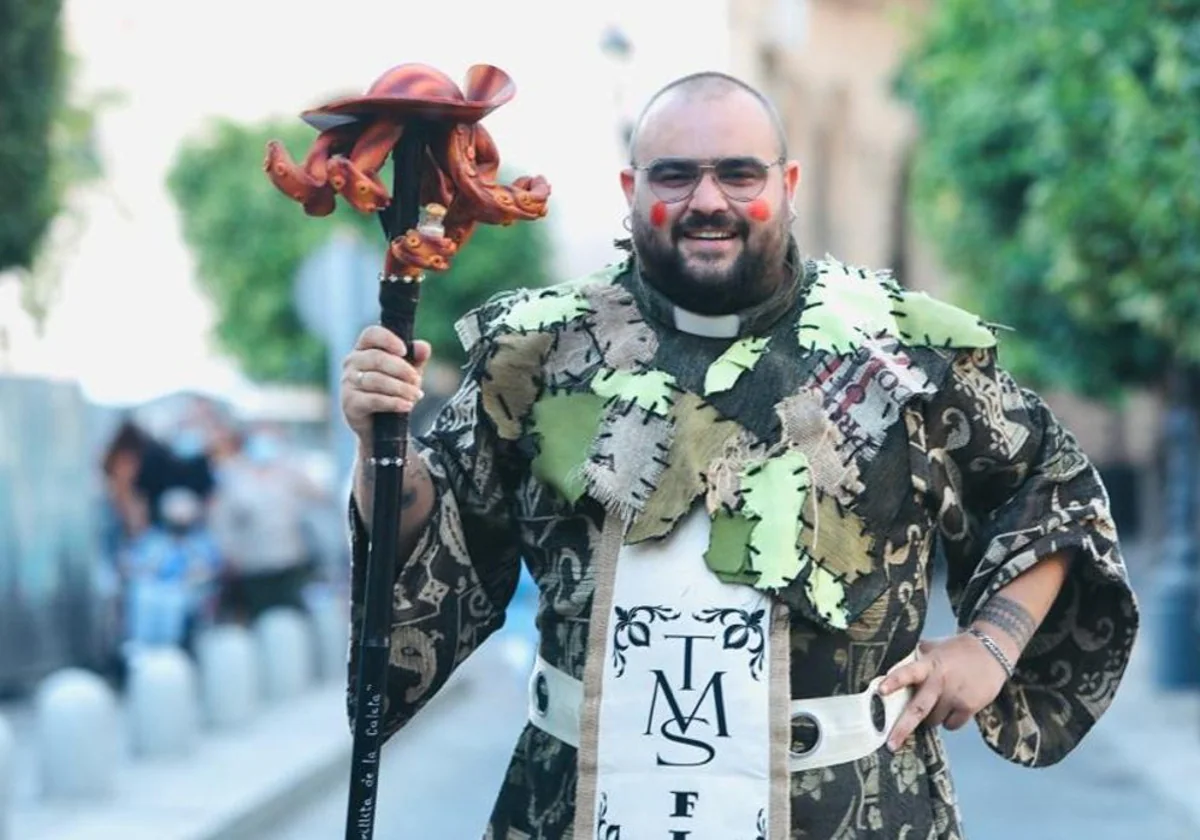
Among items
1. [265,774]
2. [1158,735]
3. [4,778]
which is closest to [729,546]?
[4,778]

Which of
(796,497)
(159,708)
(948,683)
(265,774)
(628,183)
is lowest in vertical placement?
(948,683)

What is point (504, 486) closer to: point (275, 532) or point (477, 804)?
point (477, 804)

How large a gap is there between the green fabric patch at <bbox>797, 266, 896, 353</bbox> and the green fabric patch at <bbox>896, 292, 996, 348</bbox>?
0.07ft

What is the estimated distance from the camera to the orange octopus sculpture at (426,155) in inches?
131

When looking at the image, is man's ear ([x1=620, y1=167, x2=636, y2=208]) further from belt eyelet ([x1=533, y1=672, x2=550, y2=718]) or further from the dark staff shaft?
belt eyelet ([x1=533, y1=672, x2=550, y2=718])

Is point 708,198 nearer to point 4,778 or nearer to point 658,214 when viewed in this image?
point 658,214

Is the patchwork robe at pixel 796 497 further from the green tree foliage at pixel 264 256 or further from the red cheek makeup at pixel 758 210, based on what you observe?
the green tree foliage at pixel 264 256

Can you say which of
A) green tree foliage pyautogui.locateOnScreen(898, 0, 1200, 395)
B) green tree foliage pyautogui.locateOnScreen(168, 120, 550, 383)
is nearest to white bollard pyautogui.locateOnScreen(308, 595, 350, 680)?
green tree foliage pyautogui.locateOnScreen(898, 0, 1200, 395)

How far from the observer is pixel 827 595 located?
3.47m

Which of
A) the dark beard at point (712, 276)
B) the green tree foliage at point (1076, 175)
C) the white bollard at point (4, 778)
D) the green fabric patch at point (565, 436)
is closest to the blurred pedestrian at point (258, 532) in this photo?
the green tree foliage at point (1076, 175)

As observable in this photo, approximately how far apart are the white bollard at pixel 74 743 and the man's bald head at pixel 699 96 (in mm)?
6883

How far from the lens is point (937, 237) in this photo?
25547 mm

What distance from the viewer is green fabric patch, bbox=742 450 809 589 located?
3.44 m

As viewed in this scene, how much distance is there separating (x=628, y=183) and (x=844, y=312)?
39 cm
